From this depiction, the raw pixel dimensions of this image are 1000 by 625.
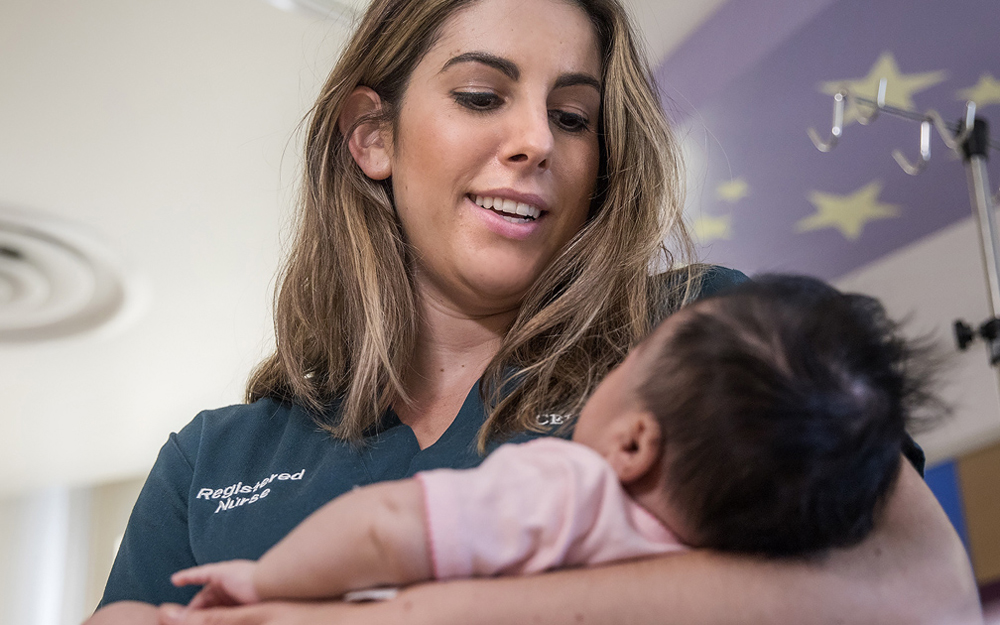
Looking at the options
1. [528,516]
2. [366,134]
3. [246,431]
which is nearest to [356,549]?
[528,516]

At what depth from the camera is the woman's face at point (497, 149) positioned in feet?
4.04

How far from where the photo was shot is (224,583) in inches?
30.4

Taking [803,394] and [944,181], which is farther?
[944,181]

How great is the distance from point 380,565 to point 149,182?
2892mm

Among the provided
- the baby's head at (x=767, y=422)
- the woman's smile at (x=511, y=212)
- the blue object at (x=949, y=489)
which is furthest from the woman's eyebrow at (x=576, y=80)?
the blue object at (x=949, y=489)

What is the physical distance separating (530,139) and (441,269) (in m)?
0.24

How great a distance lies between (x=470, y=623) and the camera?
685 mm

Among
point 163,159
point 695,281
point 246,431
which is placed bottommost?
point 246,431

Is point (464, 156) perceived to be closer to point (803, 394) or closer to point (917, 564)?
point (803, 394)

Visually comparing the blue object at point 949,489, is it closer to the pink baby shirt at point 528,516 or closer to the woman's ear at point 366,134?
Answer: the woman's ear at point 366,134

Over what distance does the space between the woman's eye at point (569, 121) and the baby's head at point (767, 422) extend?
56cm

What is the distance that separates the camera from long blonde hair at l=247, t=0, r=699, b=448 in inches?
44.8

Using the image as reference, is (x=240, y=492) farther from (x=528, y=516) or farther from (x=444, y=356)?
(x=528, y=516)

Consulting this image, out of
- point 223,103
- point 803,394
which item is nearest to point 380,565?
point 803,394
